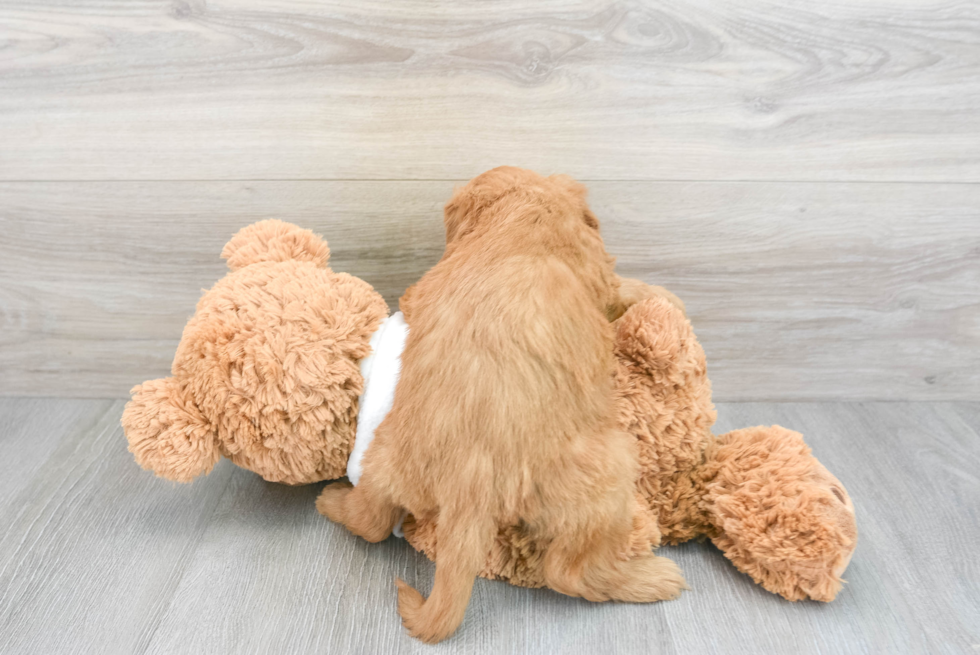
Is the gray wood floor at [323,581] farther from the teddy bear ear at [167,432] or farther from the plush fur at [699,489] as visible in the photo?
the teddy bear ear at [167,432]

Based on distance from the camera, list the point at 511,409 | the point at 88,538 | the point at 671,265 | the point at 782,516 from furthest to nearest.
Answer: the point at 671,265 < the point at 88,538 < the point at 782,516 < the point at 511,409

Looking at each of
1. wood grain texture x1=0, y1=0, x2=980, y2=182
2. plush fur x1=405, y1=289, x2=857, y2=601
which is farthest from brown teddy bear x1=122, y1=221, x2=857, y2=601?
wood grain texture x1=0, y1=0, x2=980, y2=182

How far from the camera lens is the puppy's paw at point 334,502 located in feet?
2.63

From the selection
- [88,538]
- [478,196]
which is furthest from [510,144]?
[88,538]

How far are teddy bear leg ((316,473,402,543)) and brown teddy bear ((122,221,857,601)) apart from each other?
3cm

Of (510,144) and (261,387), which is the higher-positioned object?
(510,144)

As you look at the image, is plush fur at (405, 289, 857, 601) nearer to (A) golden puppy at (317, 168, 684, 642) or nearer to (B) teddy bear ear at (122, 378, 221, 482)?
(A) golden puppy at (317, 168, 684, 642)

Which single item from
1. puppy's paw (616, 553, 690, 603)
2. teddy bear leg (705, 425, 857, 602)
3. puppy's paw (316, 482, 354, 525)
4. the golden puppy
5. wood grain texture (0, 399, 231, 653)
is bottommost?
wood grain texture (0, 399, 231, 653)

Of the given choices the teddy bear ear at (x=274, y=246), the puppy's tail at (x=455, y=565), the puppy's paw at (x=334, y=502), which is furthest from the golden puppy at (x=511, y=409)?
the teddy bear ear at (x=274, y=246)

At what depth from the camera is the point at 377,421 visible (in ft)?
2.45

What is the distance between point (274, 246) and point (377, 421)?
28cm

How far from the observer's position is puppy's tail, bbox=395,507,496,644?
0.63 m

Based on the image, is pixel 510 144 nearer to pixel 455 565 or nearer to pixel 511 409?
pixel 511 409

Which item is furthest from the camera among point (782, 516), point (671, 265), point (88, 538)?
point (671, 265)
